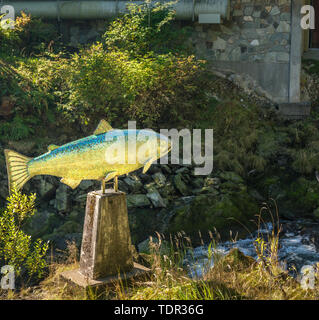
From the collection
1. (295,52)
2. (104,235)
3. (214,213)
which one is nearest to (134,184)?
(214,213)

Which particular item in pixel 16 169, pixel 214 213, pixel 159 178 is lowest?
pixel 214 213

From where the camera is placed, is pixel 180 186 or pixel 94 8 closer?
pixel 180 186

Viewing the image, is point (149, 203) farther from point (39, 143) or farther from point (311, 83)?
→ point (311, 83)

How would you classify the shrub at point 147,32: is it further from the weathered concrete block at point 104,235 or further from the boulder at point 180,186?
the weathered concrete block at point 104,235

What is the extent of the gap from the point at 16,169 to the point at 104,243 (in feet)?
4.11

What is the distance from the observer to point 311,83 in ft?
40.5

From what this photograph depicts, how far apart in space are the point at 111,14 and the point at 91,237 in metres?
8.95

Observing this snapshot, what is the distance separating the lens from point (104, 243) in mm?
4914

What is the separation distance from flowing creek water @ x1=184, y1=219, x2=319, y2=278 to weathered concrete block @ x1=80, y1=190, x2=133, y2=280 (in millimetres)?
1962

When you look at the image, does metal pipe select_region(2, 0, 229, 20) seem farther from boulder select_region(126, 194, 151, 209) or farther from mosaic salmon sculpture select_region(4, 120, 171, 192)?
mosaic salmon sculpture select_region(4, 120, 171, 192)

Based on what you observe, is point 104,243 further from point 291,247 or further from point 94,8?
point 94,8

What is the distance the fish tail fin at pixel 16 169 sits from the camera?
14.5 feet

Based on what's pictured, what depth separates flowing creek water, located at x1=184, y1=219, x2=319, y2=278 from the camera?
6945 mm

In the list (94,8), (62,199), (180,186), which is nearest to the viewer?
(62,199)
